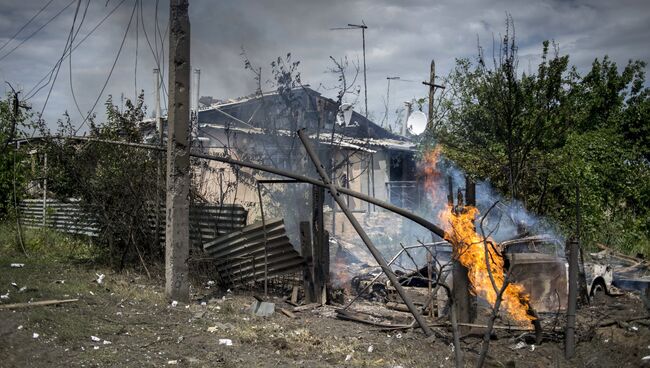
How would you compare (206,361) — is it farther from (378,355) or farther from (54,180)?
(54,180)

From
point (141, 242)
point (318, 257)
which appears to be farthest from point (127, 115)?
point (318, 257)

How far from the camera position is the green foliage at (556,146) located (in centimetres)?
1393

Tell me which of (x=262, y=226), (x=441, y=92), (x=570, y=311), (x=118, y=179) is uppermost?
(x=441, y=92)

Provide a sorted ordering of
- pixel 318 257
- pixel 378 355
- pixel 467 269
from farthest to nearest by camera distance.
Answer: pixel 318 257 → pixel 467 269 → pixel 378 355

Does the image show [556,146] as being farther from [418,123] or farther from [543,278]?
[543,278]

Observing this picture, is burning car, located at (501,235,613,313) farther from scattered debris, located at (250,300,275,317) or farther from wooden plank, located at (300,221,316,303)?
scattered debris, located at (250,300,275,317)

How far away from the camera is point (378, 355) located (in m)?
6.70

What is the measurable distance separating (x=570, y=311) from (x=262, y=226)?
507cm

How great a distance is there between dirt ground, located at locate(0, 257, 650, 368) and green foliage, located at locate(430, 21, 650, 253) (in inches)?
211

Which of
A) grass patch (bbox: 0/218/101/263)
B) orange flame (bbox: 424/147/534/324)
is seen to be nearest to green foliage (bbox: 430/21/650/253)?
orange flame (bbox: 424/147/534/324)

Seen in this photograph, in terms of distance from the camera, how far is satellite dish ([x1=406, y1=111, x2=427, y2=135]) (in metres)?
19.6

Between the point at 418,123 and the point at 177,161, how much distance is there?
483 inches

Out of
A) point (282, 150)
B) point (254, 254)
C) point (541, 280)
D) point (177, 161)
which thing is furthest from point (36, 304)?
point (282, 150)

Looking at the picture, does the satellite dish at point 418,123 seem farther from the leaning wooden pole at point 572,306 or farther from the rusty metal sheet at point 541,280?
the leaning wooden pole at point 572,306
